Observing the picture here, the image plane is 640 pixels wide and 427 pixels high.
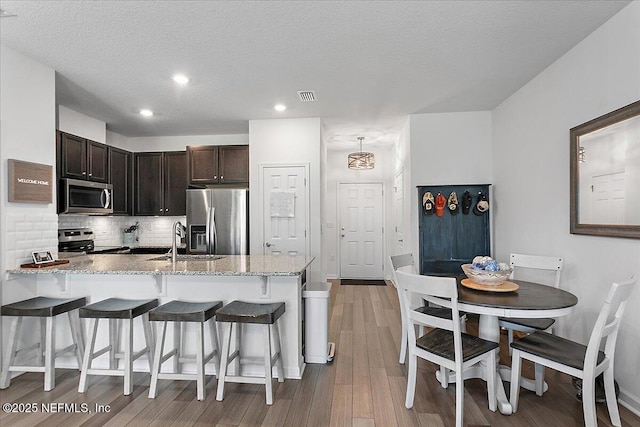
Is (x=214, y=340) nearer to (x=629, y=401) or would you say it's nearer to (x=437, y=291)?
(x=437, y=291)

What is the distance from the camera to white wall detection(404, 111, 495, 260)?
14.6 feet

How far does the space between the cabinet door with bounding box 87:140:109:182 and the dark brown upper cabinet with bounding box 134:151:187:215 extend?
Result: 0.66 metres

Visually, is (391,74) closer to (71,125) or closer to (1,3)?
(1,3)

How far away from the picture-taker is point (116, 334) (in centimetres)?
285

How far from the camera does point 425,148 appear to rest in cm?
452

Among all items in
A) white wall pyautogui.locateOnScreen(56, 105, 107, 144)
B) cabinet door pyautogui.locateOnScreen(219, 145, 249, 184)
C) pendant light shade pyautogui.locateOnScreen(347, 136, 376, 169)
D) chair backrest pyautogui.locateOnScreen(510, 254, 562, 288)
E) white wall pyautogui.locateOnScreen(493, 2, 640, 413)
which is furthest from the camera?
pendant light shade pyautogui.locateOnScreen(347, 136, 376, 169)

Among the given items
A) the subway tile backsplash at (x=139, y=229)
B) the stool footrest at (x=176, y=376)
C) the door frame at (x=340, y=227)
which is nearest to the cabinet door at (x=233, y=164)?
the subway tile backsplash at (x=139, y=229)

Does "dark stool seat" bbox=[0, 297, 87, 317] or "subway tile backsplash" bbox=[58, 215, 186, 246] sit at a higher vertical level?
"subway tile backsplash" bbox=[58, 215, 186, 246]

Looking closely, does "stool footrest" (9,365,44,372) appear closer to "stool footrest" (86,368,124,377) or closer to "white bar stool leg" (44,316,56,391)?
"white bar stool leg" (44,316,56,391)

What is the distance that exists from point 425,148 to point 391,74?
154cm

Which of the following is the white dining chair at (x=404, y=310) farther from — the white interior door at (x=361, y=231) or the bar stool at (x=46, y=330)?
the white interior door at (x=361, y=231)

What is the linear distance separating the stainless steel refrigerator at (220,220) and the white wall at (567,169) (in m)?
3.26

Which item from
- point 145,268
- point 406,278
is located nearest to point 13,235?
point 145,268

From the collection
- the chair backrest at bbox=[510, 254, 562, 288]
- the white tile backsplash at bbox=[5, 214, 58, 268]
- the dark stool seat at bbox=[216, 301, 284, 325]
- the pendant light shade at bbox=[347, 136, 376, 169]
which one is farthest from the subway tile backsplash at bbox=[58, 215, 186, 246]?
the chair backrest at bbox=[510, 254, 562, 288]
